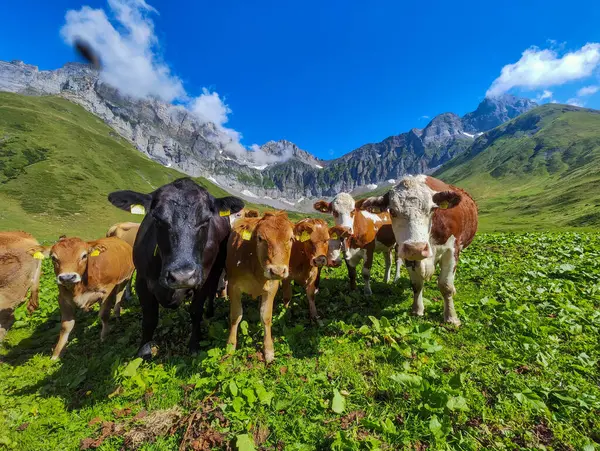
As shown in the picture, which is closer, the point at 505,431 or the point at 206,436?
the point at 505,431

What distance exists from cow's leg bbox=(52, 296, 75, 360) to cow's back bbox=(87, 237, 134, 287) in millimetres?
729

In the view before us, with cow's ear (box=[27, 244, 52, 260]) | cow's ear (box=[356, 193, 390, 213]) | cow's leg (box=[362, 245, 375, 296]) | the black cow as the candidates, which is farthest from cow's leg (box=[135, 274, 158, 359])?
cow's leg (box=[362, 245, 375, 296])

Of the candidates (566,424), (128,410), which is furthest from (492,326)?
(128,410)

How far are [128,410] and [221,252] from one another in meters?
4.02

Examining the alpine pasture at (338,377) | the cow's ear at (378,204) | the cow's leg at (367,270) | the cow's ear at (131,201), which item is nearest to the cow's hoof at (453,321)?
the alpine pasture at (338,377)

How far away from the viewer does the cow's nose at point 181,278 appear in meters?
5.16

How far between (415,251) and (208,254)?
4.71 m

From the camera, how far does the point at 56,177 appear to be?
131 metres

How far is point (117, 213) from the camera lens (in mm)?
115812

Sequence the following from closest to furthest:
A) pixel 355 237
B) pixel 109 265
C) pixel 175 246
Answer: pixel 175 246, pixel 109 265, pixel 355 237

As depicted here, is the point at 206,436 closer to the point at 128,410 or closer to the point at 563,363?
the point at 128,410

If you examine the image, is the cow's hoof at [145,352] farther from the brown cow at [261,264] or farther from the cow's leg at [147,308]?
the brown cow at [261,264]

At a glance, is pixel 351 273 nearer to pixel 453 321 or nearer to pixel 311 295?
pixel 311 295

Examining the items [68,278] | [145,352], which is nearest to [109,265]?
[68,278]
